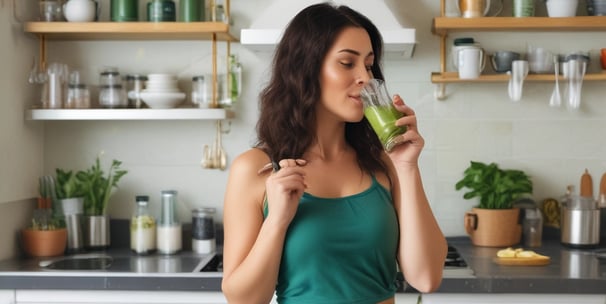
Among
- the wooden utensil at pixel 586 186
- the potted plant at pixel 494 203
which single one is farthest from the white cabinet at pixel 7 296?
the wooden utensil at pixel 586 186

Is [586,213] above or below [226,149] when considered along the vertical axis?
below

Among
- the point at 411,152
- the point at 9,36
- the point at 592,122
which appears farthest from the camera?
the point at 592,122

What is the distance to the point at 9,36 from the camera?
3367mm

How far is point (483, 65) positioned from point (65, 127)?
1741 mm

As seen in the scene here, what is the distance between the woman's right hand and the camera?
1.68 m

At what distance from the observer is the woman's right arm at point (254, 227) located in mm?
1688

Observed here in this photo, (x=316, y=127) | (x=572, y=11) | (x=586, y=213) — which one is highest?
(x=572, y=11)

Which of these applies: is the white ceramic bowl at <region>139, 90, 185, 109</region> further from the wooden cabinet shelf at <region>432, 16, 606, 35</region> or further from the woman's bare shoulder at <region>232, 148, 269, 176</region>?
the woman's bare shoulder at <region>232, 148, 269, 176</region>

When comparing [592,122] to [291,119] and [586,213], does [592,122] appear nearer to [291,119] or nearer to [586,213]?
[586,213]

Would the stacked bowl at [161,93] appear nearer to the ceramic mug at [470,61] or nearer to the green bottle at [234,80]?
the green bottle at [234,80]

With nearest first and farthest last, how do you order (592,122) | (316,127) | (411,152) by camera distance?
(411,152) < (316,127) < (592,122)

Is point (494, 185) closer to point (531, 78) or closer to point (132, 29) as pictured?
point (531, 78)

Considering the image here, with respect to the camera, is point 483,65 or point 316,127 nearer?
point 316,127

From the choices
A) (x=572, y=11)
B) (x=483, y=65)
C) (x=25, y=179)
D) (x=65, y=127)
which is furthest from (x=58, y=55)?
(x=572, y=11)
